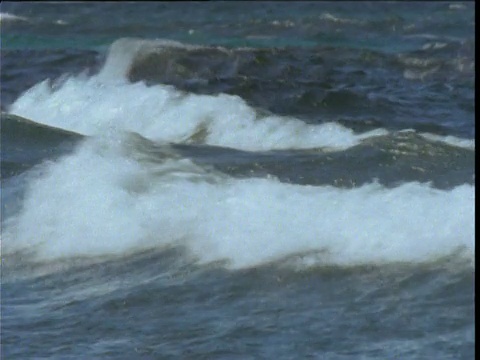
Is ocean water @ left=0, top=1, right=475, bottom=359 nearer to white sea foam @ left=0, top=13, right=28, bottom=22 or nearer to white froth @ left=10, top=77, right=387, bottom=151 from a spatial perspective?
white froth @ left=10, top=77, right=387, bottom=151

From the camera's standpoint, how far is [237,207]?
8836mm

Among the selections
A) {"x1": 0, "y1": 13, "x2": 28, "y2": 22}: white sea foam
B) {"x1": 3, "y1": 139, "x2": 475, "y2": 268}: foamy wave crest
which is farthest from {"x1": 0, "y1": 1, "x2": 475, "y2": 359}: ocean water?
{"x1": 0, "y1": 13, "x2": 28, "y2": 22}: white sea foam

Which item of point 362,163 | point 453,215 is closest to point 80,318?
point 453,215

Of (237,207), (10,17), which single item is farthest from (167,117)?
(10,17)

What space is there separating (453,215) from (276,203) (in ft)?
3.95

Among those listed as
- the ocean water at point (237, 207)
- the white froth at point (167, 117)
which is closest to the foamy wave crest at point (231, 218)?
the ocean water at point (237, 207)

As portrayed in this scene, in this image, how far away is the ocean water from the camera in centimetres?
687

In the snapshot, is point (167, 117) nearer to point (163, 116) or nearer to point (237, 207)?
point (163, 116)

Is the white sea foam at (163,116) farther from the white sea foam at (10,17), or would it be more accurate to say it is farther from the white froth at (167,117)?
the white sea foam at (10,17)

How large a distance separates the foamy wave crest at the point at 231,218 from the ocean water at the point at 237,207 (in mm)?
18

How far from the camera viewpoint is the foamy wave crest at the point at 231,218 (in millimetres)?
7941

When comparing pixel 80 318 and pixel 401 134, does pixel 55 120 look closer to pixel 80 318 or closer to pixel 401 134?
pixel 401 134

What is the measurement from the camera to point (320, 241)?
8.07 meters

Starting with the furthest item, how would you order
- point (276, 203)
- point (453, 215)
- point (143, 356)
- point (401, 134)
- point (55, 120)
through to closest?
1. point (55, 120)
2. point (401, 134)
3. point (276, 203)
4. point (453, 215)
5. point (143, 356)
